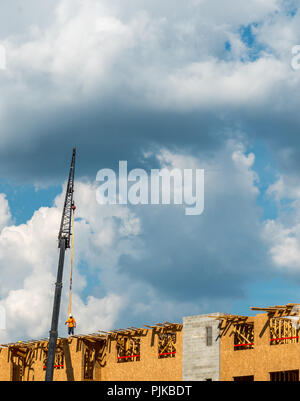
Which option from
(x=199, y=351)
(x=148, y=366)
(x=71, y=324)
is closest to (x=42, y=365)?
(x=71, y=324)

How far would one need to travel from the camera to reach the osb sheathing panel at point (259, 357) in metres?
47.8

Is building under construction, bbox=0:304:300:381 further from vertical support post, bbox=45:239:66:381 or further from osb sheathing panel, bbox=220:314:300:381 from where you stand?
vertical support post, bbox=45:239:66:381

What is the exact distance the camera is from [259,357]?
4938cm

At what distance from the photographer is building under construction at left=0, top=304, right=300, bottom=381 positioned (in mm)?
48625

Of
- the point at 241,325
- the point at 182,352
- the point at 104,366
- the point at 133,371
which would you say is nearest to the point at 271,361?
the point at 241,325

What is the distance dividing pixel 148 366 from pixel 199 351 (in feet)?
16.4

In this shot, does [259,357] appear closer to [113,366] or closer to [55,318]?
[113,366]

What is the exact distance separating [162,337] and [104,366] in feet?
22.9

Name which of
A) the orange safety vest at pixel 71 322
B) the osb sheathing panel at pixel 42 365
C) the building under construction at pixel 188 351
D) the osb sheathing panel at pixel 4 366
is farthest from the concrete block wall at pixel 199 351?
the osb sheathing panel at pixel 4 366

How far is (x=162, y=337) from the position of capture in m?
56.3

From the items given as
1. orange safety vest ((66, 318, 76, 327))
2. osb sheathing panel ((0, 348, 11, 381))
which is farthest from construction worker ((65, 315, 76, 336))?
osb sheathing panel ((0, 348, 11, 381))
